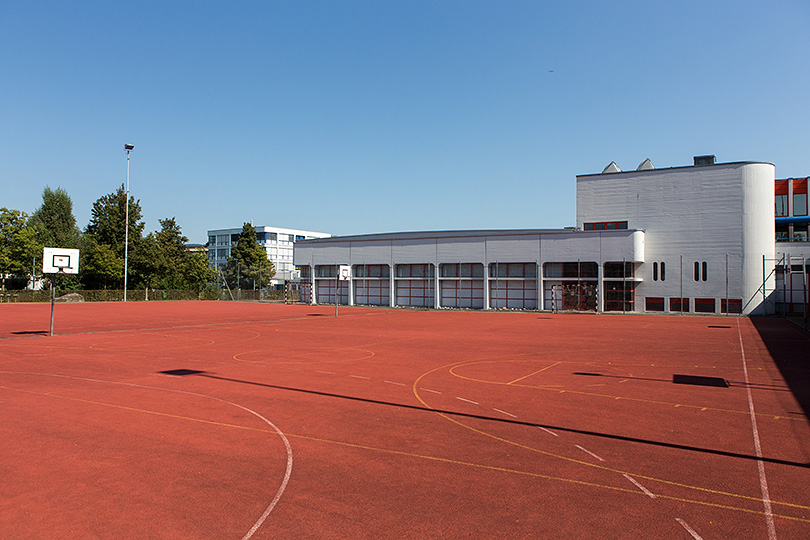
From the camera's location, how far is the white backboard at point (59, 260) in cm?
2934

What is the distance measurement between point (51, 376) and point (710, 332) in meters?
34.3

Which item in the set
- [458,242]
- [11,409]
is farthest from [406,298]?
[11,409]

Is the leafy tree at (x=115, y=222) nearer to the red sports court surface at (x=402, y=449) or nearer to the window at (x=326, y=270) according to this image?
the window at (x=326, y=270)

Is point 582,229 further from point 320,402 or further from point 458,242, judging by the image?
point 320,402

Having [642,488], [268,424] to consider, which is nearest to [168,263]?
[268,424]

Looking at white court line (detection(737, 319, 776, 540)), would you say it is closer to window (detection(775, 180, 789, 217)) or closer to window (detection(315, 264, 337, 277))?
window (detection(315, 264, 337, 277))

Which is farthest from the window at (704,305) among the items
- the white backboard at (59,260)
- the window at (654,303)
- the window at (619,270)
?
the white backboard at (59,260)

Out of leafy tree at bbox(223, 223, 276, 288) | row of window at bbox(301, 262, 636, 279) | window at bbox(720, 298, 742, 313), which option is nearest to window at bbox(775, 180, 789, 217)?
window at bbox(720, 298, 742, 313)

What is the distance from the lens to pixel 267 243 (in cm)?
14062

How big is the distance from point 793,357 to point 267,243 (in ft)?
427

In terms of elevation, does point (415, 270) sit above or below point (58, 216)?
below

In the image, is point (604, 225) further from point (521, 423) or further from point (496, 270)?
point (521, 423)

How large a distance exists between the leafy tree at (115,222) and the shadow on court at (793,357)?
86511 millimetres

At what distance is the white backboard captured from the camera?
29344mm
